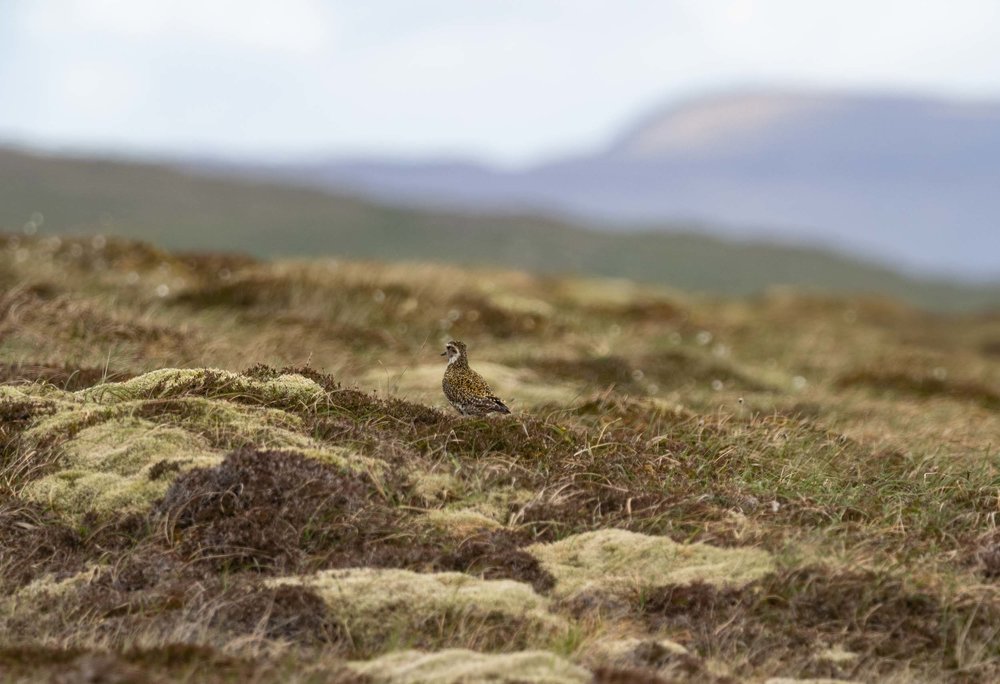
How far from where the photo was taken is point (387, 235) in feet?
517

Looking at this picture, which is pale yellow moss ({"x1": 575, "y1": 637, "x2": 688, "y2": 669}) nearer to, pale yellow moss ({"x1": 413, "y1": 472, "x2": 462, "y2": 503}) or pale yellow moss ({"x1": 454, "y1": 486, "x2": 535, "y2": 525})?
pale yellow moss ({"x1": 454, "y1": 486, "x2": 535, "y2": 525})

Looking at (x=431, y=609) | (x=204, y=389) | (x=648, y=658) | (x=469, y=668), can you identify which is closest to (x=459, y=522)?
(x=431, y=609)

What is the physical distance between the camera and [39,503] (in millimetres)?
8938

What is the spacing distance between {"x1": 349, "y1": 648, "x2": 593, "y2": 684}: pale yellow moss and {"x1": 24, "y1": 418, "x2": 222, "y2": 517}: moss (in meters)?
2.63

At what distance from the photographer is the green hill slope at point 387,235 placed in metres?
141

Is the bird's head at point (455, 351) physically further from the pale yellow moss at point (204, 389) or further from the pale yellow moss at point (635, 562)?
the pale yellow moss at point (635, 562)

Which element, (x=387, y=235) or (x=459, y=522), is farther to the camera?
(x=387, y=235)

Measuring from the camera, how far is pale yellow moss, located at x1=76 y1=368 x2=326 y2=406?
10.6 metres

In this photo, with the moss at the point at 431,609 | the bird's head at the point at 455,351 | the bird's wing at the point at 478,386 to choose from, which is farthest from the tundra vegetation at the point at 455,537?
the bird's head at the point at 455,351

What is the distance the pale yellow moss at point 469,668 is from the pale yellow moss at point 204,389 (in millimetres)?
3818

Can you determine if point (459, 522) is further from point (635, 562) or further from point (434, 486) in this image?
point (635, 562)

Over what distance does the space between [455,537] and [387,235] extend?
492 ft

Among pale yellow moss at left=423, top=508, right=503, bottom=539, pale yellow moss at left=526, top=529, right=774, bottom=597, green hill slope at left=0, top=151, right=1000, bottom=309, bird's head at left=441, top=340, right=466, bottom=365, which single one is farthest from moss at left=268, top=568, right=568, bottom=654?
green hill slope at left=0, top=151, right=1000, bottom=309

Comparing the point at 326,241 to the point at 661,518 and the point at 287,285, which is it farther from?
the point at 661,518
